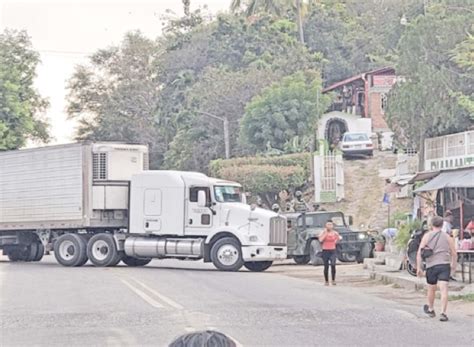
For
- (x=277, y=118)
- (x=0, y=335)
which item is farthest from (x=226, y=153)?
(x=0, y=335)

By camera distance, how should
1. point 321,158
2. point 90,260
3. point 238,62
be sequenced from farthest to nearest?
point 238,62 < point 321,158 < point 90,260

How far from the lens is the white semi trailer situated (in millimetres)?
26609

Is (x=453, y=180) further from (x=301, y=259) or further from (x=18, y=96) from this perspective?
(x=18, y=96)

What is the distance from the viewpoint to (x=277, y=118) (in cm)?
5384

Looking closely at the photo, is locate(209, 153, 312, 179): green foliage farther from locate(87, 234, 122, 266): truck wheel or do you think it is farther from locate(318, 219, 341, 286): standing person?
locate(318, 219, 341, 286): standing person

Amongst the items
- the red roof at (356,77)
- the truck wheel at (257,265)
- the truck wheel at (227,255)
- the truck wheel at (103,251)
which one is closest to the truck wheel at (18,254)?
the truck wheel at (103,251)

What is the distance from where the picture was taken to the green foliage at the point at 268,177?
4925cm

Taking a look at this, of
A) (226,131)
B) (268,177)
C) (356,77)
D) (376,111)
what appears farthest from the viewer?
(356,77)

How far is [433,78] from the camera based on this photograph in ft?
94.6

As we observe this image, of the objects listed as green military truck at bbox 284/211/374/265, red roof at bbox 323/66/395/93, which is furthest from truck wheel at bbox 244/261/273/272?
red roof at bbox 323/66/395/93

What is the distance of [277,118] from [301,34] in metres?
16.0

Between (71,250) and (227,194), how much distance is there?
5.20 m

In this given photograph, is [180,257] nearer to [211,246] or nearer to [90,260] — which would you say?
[211,246]

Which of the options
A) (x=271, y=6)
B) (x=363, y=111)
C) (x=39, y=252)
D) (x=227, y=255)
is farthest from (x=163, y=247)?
(x=271, y=6)
